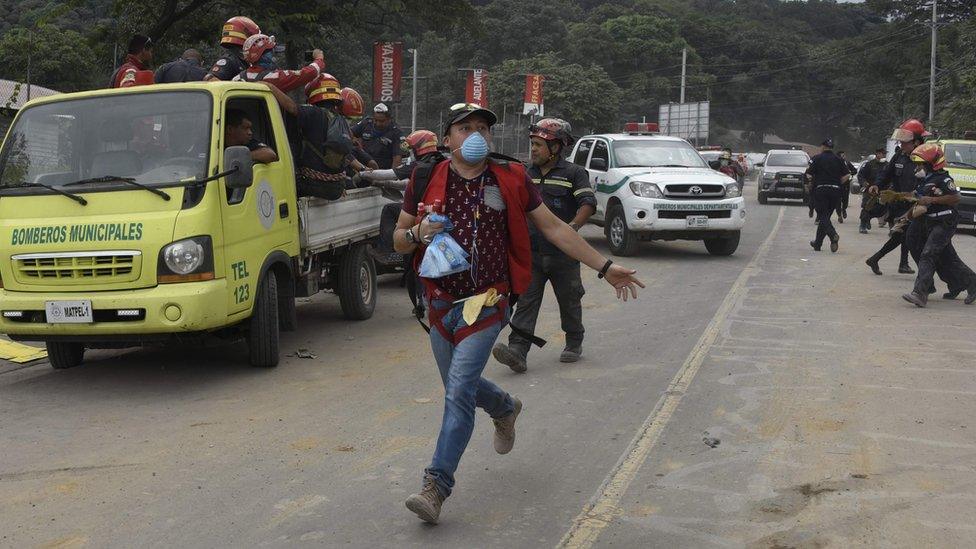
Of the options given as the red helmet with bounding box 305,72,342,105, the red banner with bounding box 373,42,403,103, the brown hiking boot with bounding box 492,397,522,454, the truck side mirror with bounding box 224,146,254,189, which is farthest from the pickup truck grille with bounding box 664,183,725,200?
the red banner with bounding box 373,42,403,103

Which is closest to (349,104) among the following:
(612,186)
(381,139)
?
(381,139)

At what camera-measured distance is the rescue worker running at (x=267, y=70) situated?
9.26 metres

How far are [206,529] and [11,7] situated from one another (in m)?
39.0

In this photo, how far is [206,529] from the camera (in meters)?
4.83

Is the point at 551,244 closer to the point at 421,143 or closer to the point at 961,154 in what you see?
the point at 421,143

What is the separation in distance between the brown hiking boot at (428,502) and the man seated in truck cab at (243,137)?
4.15 m

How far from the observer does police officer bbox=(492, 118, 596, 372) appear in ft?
27.7

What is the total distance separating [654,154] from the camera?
1755 cm

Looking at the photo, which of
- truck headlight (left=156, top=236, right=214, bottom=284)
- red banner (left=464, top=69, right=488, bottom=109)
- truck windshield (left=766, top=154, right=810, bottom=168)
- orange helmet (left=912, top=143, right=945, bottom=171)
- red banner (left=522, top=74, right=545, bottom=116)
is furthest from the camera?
red banner (left=522, top=74, right=545, bottom=116)

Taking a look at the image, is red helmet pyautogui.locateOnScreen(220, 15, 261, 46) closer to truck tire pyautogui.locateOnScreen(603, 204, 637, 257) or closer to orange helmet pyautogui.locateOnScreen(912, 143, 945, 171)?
orange helmet pyautogui.locateOnScreen(912, 143, 945, 171)

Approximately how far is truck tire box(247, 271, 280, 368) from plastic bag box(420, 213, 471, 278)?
3.61m

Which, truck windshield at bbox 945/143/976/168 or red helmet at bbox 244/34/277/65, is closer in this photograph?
red helmet at bbox 244/34/277/65

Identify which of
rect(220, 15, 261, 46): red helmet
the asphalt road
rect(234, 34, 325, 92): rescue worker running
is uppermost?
rect(220, 15, 261, 46): red helmet

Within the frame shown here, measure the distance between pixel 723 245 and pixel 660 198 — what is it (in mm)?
1581
